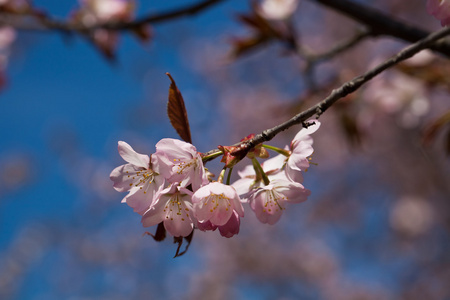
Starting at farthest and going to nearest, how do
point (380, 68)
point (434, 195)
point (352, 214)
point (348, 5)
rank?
point (352, 214), point (434, 195), point (348, 5), point (380, 68)

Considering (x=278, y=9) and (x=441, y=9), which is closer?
(x=441, y=9)

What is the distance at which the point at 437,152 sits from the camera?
4188mm

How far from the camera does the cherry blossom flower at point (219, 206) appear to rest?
2.08 feet

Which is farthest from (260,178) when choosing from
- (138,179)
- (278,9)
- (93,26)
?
(278,9)

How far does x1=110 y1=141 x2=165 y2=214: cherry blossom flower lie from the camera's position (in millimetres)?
697

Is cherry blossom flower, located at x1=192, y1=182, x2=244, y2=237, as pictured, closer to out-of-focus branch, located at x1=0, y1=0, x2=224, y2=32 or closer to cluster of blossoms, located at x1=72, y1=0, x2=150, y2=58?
out-of-focus branch, located at x1=0, y1=0, x2=224, y2=32

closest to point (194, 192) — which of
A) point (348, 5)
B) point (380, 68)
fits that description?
point (380, 68)

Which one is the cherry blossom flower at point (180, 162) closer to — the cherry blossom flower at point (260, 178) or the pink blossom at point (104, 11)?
the cherry blossom flower at point (260, 178)

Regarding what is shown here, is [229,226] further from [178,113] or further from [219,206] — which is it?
[178,113]

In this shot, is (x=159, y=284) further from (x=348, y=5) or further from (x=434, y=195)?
(x=348, y=5)

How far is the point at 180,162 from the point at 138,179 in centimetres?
14

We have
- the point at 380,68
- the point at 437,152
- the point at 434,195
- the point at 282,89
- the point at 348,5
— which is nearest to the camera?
the point at 380,68

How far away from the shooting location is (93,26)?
1.68 metres

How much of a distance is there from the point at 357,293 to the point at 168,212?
316 inches
